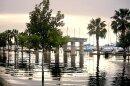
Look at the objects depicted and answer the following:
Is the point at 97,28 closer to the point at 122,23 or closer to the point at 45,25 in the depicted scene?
the point at 122,23

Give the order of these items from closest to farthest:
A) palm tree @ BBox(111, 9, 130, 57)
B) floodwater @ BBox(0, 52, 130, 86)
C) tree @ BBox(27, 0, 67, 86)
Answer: tree @ BBox(27, 0, 67, 86), floodwater @ BBox(0, 52, 130, 86), palm tree @ BBox(111, 9, 130, 57)

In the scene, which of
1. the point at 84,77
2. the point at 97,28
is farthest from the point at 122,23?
the point at 84,77

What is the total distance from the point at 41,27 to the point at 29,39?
5.28 ft

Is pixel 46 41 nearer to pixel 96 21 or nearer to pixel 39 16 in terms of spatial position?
pixel 39 16

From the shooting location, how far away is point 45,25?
33.6m

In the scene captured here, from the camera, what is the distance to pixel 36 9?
1373 inches

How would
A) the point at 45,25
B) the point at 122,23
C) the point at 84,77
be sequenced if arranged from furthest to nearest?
the point at 122,23 → the point at 84,77 → the point at 45,25

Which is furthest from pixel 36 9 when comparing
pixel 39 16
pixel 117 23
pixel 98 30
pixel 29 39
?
pixel 98 30

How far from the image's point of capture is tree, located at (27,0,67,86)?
1308 inches

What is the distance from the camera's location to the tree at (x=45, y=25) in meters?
33.2

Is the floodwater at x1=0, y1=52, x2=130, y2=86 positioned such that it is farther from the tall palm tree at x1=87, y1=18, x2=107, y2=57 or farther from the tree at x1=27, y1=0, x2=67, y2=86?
the tall palm tree at x1=87, y1=18, x2=107, y2=57

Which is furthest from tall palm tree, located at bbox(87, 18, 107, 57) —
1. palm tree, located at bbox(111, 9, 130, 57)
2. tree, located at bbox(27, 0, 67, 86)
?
tree, located at bbox(27, 0, 67, 86)

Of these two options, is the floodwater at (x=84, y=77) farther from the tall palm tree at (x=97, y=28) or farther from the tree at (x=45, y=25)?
the tall palm tree at (x=97, y=28)

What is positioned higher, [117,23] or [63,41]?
[117,23]
